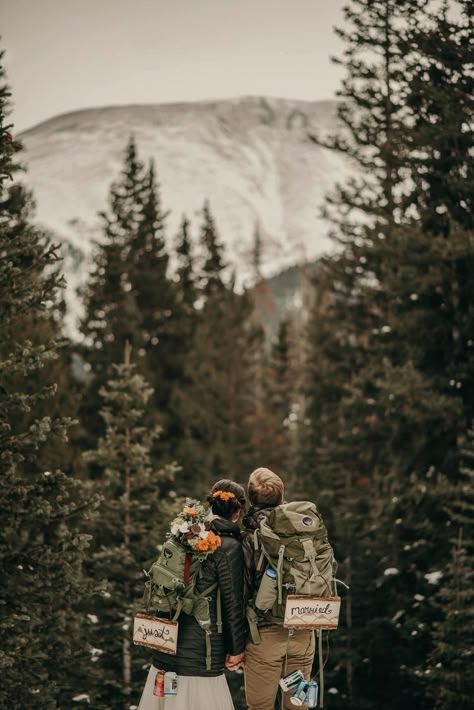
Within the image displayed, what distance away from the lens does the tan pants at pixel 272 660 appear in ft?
23.6

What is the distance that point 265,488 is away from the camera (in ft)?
23.9

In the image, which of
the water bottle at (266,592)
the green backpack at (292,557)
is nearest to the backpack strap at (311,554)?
the green backpack at (292,557)

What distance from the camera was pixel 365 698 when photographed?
19.6 m

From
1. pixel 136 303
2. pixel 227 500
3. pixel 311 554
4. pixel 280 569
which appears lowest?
pixel 280 569

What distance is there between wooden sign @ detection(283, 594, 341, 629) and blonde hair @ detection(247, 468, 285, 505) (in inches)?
32.3

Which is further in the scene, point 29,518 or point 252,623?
point 29,518

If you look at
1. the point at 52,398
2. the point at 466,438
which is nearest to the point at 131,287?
the point at 52,398

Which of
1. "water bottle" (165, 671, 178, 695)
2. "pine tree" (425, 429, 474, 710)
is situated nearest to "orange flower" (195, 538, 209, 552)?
"water bottle" (165, 671, 178, 695)

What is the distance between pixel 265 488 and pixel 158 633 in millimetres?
1401

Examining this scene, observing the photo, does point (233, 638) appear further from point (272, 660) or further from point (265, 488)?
point (265, 488)

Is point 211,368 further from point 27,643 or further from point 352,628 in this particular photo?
point 27,643

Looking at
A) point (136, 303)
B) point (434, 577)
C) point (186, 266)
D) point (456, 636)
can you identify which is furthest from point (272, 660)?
point (186, 266)

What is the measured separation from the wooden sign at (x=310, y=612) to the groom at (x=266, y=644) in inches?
9.3

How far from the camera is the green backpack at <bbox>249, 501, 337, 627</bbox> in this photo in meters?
6.96
